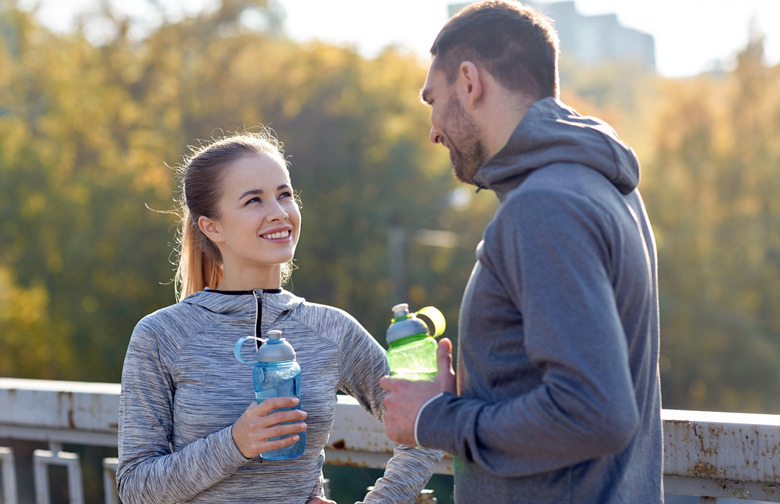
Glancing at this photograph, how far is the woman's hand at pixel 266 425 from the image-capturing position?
2021mm

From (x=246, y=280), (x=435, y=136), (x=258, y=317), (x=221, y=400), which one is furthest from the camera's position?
(x=246, y=280)

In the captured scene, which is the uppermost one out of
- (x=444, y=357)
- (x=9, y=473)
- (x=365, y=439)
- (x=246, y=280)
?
(x=246, y=280)

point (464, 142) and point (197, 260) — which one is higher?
point (464, 142)

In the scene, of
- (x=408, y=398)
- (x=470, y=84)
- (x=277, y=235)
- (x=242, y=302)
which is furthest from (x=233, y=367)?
(x=470, y=84)

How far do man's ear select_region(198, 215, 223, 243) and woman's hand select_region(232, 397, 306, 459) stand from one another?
70 cm

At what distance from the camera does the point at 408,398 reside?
1784 mm

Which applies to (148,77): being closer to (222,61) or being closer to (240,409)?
(222,61)

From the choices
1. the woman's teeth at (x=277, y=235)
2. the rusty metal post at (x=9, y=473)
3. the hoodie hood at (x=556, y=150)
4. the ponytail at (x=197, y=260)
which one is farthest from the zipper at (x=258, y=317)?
the rusty metal post at (x=9, y=473)

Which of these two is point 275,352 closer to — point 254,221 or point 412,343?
point 412,343

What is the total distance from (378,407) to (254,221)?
2.25 ft

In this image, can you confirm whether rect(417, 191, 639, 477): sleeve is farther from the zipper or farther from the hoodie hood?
the zipper

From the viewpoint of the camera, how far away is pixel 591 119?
177cm

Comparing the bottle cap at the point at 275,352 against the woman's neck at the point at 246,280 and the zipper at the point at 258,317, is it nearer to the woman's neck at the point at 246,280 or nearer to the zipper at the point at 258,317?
the zipper at the point at 258,317

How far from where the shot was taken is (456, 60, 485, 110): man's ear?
5.95 feet
